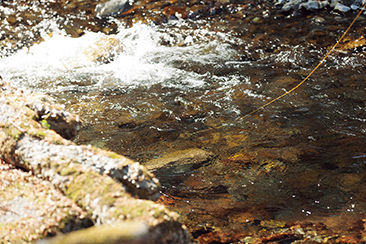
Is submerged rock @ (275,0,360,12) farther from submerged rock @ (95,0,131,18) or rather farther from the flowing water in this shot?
submerged rock @ (95,0,131,18)

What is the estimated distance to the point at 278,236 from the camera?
3.13m

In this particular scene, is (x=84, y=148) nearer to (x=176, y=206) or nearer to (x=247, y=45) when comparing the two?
(x=176, y=206)

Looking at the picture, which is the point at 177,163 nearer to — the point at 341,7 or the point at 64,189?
the point at 64,189

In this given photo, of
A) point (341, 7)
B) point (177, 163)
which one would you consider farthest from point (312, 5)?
point (177, 163)

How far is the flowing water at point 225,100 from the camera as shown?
3801 millimetres

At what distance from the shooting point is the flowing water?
12.5 feet

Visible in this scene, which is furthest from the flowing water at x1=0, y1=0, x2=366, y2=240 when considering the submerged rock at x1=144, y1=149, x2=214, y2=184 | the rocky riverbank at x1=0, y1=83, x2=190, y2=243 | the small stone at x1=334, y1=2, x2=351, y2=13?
the rocky riverbank at x1=0, y1=83, x2=190, y2=243

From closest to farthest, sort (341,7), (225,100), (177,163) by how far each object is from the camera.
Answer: (177,163)
(225,100)
(341,7)

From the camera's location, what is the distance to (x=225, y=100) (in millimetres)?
6301

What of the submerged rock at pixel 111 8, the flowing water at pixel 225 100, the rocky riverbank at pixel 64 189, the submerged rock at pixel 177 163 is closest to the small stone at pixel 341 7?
the flowing water at pixel 225 100

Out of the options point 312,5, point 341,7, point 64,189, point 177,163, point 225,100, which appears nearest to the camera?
point 64,189

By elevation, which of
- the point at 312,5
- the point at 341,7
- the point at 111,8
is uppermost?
the point at 111,8

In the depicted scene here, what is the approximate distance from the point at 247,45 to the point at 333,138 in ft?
15.2

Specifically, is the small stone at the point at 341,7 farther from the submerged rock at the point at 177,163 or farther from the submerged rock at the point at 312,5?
the submerged rock at the point at 177,163
